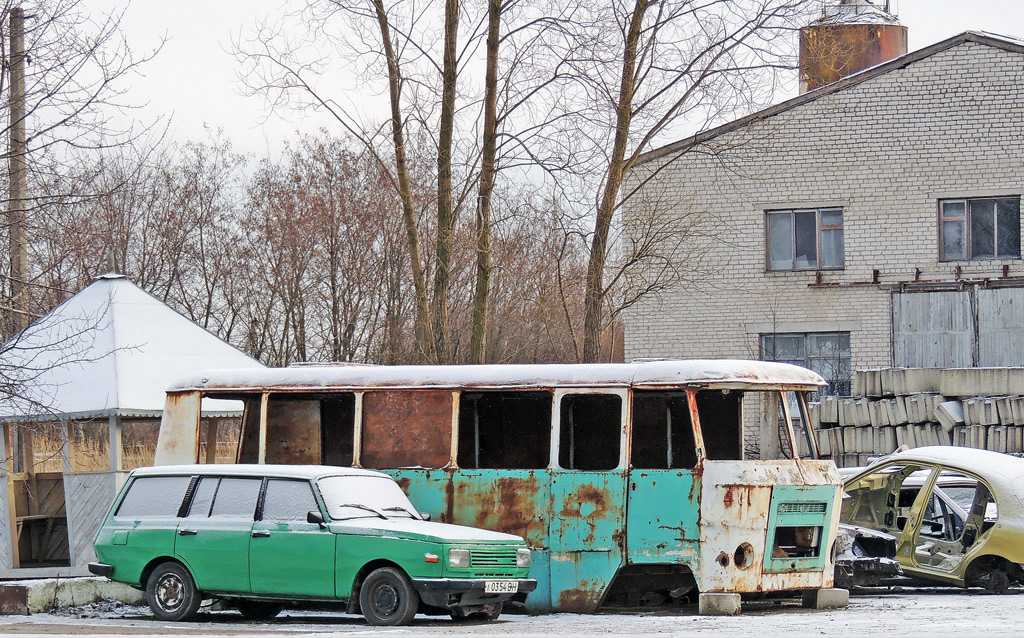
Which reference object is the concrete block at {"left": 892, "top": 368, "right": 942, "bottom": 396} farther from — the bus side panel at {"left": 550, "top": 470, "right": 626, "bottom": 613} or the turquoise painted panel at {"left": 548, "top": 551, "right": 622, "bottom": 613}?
the turquoise painted panel at {"left": 548, "top": 551, "right": 622, "bottom": 613}

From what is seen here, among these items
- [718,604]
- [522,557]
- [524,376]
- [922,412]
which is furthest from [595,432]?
[922,412]

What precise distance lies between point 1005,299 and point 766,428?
44.1 ft

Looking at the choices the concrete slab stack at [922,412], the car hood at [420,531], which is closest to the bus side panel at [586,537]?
the car hood at [420,531]

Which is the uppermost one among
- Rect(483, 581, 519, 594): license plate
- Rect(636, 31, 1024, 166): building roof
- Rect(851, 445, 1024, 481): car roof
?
Rect(636, 31, 1024, 166): building roof

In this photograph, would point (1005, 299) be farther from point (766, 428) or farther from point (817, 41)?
point (766, 428)

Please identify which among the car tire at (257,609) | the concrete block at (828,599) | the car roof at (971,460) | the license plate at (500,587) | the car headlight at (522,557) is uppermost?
the car roof at (971,460)

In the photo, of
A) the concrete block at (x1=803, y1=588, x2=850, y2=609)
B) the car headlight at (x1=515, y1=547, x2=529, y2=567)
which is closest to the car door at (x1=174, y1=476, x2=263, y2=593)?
the car headlight at (x1=515, y1=547, x2=529, y2=567)

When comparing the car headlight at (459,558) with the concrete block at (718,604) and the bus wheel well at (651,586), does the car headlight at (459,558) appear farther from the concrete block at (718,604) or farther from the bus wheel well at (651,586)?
the concrete block at (718,604)

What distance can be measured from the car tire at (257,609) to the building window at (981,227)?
16.5 meters

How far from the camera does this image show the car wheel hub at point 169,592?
40.7 ft

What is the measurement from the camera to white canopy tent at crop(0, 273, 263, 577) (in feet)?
54.1

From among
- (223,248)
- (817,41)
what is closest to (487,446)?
(817,41)

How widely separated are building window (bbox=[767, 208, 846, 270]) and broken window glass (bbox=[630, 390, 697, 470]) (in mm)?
12670

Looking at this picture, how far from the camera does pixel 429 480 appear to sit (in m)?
13.3
